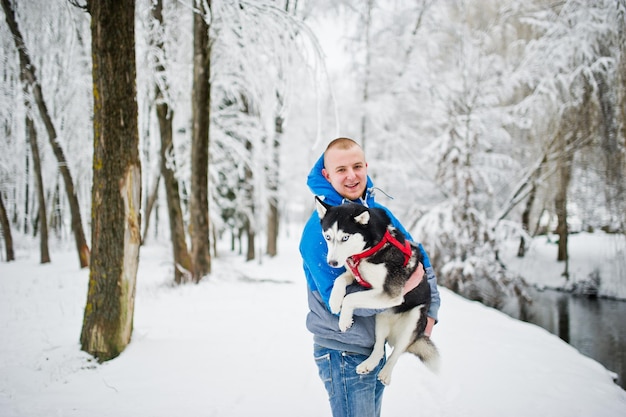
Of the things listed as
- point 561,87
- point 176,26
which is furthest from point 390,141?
point 176,26

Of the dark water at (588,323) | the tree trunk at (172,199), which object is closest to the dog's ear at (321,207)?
the dark water at (588,323)

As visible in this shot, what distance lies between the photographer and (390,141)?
16234mm

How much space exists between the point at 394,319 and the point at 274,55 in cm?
462

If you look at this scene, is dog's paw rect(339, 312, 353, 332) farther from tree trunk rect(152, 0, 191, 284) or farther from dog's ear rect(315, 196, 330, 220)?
tree trunk rect(152, 0, 191, 284)

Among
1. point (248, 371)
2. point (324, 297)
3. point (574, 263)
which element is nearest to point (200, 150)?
point (248, 371)

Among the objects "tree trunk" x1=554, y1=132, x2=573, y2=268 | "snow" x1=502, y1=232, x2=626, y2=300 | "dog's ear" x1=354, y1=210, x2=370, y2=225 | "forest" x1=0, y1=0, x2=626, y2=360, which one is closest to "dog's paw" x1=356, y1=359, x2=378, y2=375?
"dog's ear" x1=354, y1=210, x2=370, y2=225

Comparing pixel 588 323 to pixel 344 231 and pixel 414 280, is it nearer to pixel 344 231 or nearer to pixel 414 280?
pixel 414 280

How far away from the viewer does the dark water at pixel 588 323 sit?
7.50 m

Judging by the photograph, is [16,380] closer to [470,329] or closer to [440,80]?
[470,329]

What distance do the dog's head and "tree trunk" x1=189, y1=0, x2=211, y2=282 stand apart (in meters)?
7.18

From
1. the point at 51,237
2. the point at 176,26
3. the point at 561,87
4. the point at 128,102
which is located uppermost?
the point at 176,26

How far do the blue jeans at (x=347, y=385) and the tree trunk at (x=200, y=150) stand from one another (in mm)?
7241

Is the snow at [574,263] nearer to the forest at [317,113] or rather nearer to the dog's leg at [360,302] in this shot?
the forest at [317,113]

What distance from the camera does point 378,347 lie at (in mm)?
1896
